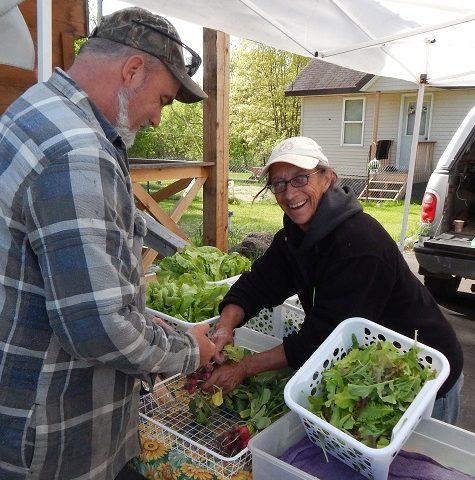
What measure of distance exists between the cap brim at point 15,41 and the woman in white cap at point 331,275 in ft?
3.80

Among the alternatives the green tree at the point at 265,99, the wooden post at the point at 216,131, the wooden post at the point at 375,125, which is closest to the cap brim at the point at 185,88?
the wooden post at the point at 216,131

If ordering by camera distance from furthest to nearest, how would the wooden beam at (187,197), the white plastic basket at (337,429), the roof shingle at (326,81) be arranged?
the roof shingle at (326,81)
the wooden beam at (187,197)
the white plastic basket at (337,429)

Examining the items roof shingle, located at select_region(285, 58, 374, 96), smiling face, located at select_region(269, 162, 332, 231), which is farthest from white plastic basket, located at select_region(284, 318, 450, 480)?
roof shingle, located at select_region(285, 58, 374, 96)

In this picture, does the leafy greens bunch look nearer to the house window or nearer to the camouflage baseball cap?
the camouflage baseball cap

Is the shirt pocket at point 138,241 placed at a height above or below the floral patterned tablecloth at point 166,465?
above

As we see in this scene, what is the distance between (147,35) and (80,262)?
0.74 meters

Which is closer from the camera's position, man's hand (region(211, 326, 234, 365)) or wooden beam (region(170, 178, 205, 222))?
man's hand (region(211, 326, 234, 365))

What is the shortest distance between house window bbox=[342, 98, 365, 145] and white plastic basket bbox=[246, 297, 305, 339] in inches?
676

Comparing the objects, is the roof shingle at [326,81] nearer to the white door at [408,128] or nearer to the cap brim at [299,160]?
the white door at [408,128]

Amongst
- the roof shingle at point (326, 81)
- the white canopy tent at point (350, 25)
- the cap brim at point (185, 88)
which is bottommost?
the cap brim at point (185, 88)

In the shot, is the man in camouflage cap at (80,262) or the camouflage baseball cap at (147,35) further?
the camouflage baseball cap at (147,35)

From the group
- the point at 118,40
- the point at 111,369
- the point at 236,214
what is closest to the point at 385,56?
the point at 118,40

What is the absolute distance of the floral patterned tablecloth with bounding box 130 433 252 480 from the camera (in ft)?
5.33

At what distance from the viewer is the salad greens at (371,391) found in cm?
148
